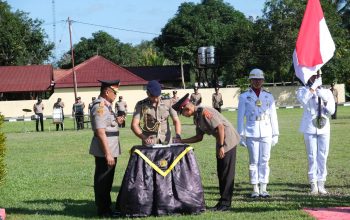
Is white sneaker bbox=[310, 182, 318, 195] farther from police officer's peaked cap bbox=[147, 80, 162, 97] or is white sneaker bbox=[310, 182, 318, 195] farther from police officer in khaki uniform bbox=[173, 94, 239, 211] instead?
police officer's peaked cap bbox=[147, 80, 162, 97]

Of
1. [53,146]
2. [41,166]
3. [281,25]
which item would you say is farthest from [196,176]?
[281,25]

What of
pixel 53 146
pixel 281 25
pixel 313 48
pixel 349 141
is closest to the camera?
pixel 313 48

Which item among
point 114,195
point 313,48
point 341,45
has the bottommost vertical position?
point 114,195

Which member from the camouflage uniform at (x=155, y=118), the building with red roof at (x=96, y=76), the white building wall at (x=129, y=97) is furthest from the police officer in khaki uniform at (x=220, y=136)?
the building with red roof at (x=96, y=76)

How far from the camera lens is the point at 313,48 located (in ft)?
35.0

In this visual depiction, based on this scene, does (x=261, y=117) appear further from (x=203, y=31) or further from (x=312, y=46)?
(x=203, y=31)

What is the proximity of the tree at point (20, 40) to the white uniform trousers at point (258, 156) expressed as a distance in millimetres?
57790

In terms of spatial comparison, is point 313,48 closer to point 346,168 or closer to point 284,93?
point 346,168

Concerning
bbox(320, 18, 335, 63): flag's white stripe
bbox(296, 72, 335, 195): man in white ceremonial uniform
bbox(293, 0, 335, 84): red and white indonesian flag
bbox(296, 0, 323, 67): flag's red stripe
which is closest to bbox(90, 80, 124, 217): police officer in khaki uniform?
bbox(296, 72, 335, 195): man in white ceremonial uniform

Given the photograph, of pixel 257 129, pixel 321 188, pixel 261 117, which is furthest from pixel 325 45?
pixel 321 188

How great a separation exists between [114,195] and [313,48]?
426 centimetres

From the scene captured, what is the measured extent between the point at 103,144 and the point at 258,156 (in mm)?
2904

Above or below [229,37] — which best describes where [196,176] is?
below

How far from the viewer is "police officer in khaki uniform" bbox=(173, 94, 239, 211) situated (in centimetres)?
879
